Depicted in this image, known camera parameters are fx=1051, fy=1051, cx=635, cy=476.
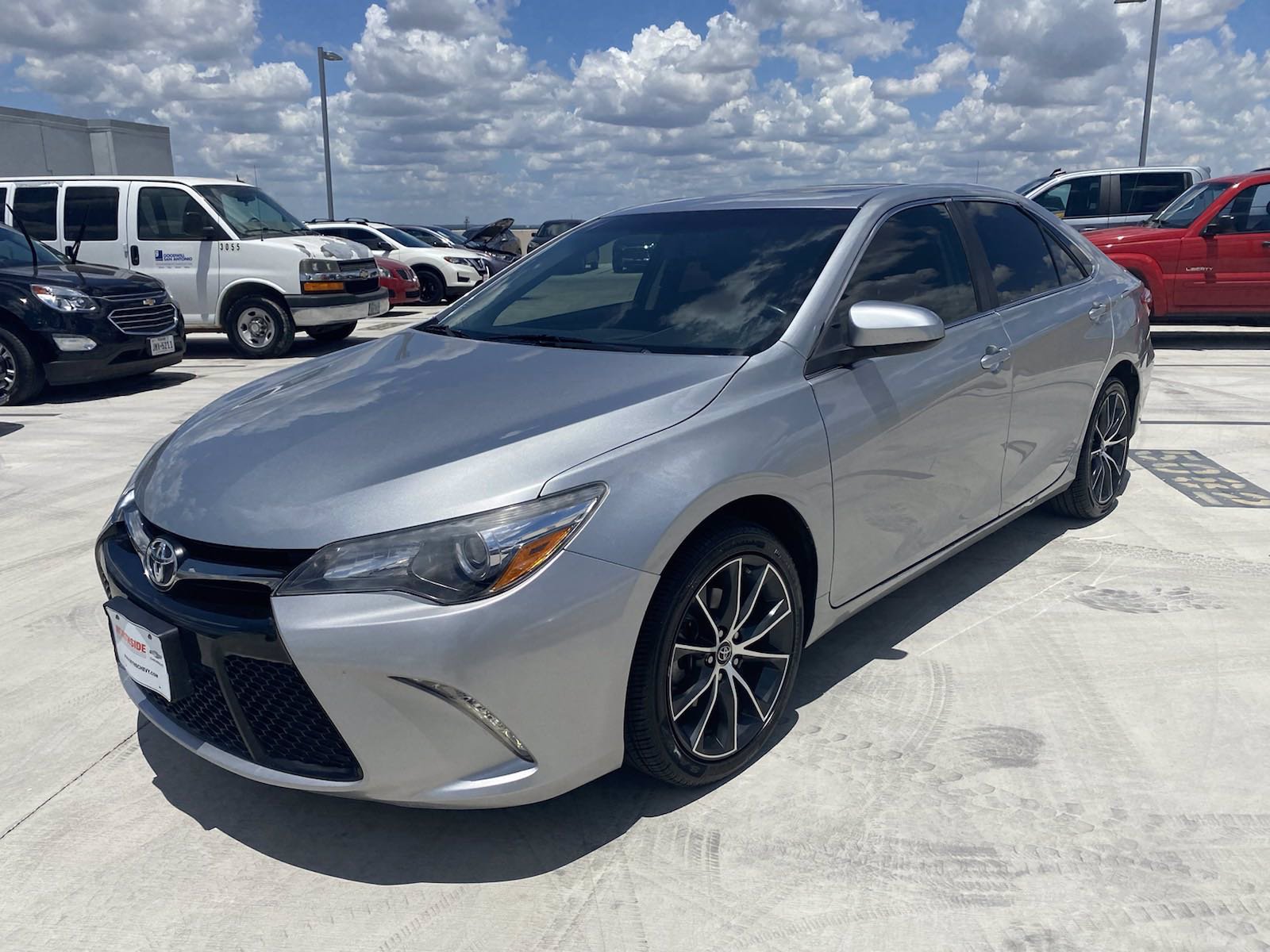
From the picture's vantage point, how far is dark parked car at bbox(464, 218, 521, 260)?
75.6ft

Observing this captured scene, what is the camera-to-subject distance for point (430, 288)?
61.4 feet

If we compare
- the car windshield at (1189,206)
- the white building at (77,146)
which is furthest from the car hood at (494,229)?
the car windshield at (1189,206)

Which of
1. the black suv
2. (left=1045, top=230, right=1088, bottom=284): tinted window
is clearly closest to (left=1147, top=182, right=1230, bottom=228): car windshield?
(left=1045, top=230, right=1088, bottom=284): tinted window

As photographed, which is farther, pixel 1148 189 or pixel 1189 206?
pixel 1148 189

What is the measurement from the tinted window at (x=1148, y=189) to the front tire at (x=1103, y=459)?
11.1 metres

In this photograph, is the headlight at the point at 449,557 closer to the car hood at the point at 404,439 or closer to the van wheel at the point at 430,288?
the car hood at the point at 404,439

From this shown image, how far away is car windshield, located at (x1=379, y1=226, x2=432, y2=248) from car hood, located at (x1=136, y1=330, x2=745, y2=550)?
650 inches

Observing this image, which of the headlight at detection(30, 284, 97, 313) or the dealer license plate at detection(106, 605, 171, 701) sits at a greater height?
the headlight at detection(30, 284, 97, 313)

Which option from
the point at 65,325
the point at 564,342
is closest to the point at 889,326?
the point at 564,342

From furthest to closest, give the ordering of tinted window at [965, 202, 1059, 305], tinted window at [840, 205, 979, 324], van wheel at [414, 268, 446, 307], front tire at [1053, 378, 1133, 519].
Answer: van wheel at [414, 268, 446, 307]
front tire at [1053, 378, 1133, 519]
tinted window at [965, 202, 1059, 305]
tinted window at [840, 205, 979, 324]

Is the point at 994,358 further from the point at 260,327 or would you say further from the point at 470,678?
the point at 260,327

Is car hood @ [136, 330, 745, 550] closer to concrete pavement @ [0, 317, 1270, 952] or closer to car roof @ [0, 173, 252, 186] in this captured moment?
concrete pavement @ [0, 317, 1270, 952]

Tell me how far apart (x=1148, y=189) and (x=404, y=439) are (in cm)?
1491

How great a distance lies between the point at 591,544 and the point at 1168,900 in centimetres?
152
